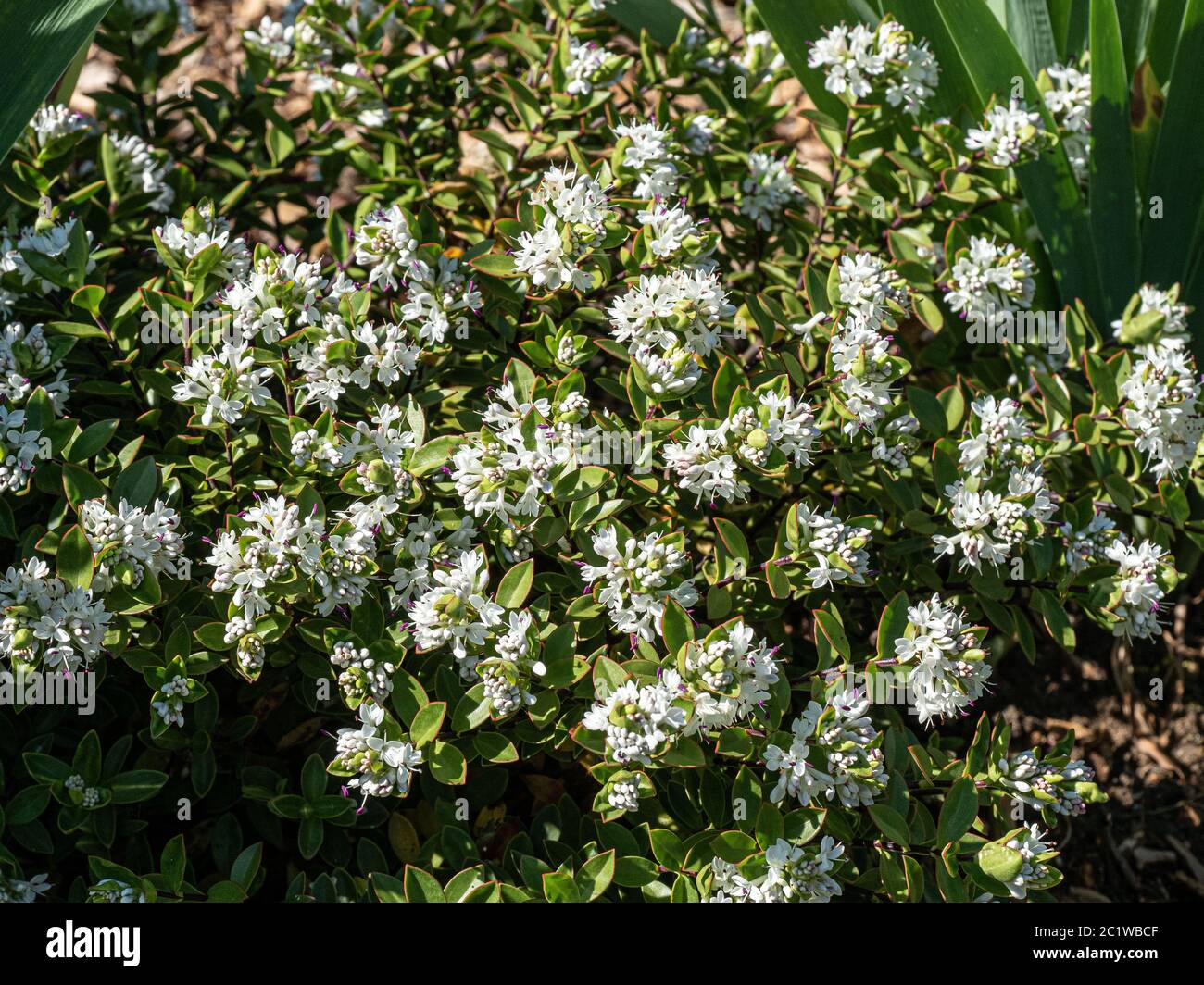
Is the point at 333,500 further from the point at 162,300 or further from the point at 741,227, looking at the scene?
the point at 741,227

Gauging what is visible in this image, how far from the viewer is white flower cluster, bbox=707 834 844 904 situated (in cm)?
184

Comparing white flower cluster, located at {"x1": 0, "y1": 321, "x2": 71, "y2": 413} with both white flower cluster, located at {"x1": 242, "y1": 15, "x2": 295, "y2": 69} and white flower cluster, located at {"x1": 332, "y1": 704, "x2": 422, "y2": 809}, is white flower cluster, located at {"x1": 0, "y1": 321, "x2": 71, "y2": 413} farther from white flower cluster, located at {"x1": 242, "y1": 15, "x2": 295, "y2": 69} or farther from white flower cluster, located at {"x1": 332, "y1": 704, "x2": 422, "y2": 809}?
white flower cluster, located at {"x1": 242, "y1": 15, "x2": 295, "y2": 69}

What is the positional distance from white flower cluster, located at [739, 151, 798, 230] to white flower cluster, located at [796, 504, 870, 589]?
3.04ft

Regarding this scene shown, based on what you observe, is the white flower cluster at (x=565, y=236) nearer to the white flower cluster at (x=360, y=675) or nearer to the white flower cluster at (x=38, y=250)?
the white flower cluster at (x=360, y=675)

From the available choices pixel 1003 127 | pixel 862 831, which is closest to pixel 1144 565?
pixel 862 831

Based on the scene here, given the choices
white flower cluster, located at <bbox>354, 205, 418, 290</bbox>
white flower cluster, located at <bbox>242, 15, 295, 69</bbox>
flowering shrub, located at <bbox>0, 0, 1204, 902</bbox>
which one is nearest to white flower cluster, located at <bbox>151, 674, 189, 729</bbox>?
flowering shrub, located at <bbox>0, 0, 1204, 902</bbox>

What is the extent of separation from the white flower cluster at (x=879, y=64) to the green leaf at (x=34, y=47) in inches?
62.0

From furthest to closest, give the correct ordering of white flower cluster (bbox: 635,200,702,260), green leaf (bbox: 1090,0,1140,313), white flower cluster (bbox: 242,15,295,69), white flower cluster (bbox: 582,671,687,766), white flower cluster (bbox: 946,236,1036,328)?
white flower cluster (bbox: 242,15,295,69), green leaf (bbox: 1090,0,1140,313), white flower cluster (bbox: 946,236,1036,328), white flower cluster (bbox: 635,200,702,260), white flower cluster (bbox: 582,671,687,766)

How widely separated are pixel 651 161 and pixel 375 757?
1.34 metres

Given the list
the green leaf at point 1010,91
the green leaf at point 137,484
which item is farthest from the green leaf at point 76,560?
the green leaf at point 1010,91

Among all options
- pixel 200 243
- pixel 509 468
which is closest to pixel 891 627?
pixel 509 468

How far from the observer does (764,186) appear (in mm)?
2586

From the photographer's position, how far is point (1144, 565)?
83.4 inches

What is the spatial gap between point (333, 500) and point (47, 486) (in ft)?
1.80
